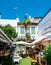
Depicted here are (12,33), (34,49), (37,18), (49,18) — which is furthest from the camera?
(37,18)

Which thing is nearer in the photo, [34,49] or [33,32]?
[34,49]

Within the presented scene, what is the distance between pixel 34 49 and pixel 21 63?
9.40 meters

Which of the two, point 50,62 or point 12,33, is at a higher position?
point 12,33

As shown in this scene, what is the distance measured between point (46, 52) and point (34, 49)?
14648mm

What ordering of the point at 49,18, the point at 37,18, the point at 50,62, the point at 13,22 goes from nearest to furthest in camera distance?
the point at 50,62, the point at 49,18, the point at 13,22, the point at 37,18

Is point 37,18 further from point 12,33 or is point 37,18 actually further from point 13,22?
point 12,33

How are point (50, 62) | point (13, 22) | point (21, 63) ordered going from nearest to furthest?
1. point (50, 62)
2. point (21, 63)
3. point (13, 22)

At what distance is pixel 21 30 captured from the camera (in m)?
53.4

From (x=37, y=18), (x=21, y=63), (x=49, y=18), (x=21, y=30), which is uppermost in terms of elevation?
(x=37, y=18)

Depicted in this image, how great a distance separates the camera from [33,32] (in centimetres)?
5438

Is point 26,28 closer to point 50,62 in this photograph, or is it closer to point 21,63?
point 21,63

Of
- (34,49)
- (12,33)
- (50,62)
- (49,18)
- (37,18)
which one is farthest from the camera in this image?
(37,18)

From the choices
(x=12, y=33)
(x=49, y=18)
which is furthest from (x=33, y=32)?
(x=49, y=18)

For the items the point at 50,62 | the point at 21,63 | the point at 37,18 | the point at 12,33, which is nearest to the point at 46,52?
the point at 50,62
